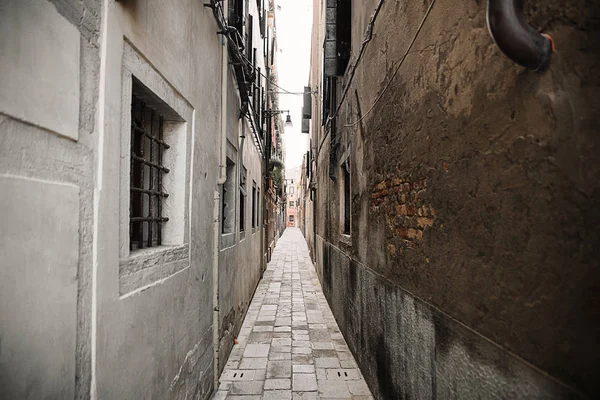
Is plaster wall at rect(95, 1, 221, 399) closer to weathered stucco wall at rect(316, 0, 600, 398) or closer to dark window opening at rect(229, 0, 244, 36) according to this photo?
dark window opening at rect(229, 0, 244, 36)

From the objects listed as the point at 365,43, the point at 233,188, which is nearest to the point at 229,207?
the point at 233,188

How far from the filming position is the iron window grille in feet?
7.51

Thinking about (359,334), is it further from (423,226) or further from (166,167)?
(166,167)

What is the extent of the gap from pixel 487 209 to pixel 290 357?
4063 millimetres

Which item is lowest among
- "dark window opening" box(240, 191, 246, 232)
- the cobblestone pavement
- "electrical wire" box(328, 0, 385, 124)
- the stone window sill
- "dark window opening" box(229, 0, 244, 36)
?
the cobblestone pavement

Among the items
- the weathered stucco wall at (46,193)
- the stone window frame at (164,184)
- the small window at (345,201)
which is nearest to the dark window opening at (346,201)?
the small window at (345,201)

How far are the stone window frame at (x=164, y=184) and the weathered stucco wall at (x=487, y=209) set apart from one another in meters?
1.83

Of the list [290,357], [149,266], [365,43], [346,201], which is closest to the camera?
[149,266]

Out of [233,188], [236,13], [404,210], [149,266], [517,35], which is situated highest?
[236,13]

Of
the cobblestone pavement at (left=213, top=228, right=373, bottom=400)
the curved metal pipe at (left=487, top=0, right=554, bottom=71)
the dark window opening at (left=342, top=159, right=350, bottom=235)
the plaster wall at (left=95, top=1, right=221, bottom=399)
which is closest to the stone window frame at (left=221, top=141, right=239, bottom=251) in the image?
the plaster wall at (left=95, top=1, right=221, bottom=399)

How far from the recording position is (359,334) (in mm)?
4332

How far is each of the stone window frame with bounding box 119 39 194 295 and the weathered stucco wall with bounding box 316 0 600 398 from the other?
1831 mm

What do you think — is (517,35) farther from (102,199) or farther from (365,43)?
(365,43)

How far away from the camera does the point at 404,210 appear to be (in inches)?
107
